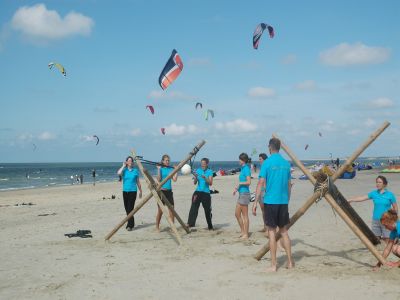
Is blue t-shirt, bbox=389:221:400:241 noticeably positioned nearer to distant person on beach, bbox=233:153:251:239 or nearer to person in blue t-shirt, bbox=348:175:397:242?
person in blue t-shirt, bbox=348:175:397:242

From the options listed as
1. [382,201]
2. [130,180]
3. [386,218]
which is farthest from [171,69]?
[386,218]

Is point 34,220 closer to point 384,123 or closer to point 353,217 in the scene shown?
point 353,217

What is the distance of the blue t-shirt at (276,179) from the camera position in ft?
21.2

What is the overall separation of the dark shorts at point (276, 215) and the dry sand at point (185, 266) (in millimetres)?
716

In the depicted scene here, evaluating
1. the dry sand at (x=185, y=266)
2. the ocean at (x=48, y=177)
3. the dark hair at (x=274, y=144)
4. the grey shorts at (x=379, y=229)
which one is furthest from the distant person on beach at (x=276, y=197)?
the ocean at (x=48, y=177)

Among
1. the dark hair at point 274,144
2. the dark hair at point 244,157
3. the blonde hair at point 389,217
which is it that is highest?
the dark hair at point 274,144

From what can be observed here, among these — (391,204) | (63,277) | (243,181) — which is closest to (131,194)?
(243,181)

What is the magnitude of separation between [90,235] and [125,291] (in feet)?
15.3

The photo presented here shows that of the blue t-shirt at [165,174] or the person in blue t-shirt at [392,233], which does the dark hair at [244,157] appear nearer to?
the blue t-shirt at [165,174]

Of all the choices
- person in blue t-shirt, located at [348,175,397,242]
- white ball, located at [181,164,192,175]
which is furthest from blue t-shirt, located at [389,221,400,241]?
white ball, located at [181,164,192,175]

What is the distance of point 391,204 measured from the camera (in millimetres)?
6930

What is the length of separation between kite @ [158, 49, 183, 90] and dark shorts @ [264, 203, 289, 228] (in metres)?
5.91

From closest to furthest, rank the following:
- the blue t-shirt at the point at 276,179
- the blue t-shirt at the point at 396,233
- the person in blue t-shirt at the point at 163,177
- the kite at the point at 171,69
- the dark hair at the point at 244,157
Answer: the blue t-shirt at the point at 396,233, the blue t-shirt at the point at 276,179, the dark hair at the point at 244,157, the person in blue t-shirt at the point at 163,177, the kite at the point at 171,69

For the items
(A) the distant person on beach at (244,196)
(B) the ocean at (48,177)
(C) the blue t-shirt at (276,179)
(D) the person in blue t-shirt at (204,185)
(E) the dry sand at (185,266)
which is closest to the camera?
(E) the dry sand at (185,266)
